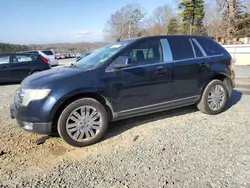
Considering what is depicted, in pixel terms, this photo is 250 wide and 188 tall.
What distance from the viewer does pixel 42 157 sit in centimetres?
329

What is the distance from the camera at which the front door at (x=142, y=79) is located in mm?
3785

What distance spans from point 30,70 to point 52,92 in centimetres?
780

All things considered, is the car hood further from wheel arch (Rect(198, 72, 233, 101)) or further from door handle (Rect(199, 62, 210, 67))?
wheel arch (Rect(198, 72, 233, 101))

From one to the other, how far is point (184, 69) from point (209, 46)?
3.36ft

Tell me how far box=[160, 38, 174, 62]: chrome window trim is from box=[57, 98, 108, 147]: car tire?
5.08ft

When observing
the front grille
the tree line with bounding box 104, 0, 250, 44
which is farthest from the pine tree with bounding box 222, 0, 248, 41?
the front grille

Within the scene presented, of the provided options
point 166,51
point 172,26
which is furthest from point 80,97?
point 172,26

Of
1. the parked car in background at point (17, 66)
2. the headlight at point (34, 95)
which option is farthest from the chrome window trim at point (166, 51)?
the parked car in background at point (17, 66)

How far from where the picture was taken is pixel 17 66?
10250 millimetres

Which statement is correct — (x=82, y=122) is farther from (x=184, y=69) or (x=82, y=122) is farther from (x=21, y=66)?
(x=21, y=66)

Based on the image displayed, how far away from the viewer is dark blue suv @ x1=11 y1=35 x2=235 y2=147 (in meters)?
3.41

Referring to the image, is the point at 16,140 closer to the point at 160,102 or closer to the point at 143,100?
the point at 143,100

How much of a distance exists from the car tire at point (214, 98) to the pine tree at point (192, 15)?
37269 millimetres

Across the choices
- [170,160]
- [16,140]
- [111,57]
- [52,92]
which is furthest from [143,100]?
[16,140]
